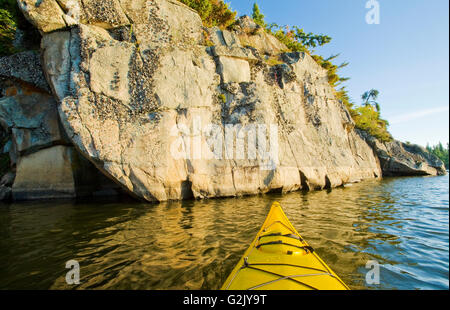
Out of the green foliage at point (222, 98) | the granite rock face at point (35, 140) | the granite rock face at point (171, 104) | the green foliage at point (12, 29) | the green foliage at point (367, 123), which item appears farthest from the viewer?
the green foliage at point (367, 123)

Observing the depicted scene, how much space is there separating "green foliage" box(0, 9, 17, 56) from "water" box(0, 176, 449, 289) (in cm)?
1118

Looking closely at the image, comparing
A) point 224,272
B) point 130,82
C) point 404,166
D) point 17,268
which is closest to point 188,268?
point 224,272

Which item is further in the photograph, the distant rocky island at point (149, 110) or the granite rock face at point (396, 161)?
the granite rock face at point (396, 161)

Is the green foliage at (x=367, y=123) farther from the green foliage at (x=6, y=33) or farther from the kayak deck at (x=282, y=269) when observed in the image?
the green foliage at (x=6, y=33)

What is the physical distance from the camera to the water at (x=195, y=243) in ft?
10.3

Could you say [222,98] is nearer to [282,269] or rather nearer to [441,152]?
[282,269]

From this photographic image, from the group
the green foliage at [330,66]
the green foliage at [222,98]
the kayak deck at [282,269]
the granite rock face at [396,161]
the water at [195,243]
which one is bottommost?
the water at [195,243]

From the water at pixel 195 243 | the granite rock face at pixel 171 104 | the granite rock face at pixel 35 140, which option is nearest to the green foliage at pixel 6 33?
the granite rock face at pixel 35 140

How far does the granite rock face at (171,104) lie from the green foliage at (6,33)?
20.4 feet

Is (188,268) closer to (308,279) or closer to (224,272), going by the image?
(224,272)

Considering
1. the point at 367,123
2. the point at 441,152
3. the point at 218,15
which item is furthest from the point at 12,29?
the point at 441,152

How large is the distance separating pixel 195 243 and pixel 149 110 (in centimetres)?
683

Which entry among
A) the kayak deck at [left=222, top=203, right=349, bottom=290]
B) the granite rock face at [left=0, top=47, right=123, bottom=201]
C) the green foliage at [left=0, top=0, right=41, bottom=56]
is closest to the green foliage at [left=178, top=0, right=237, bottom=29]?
the green foliage at [left=0, top=0, right=41, bottom=56]

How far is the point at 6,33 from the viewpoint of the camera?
12.6 meters
